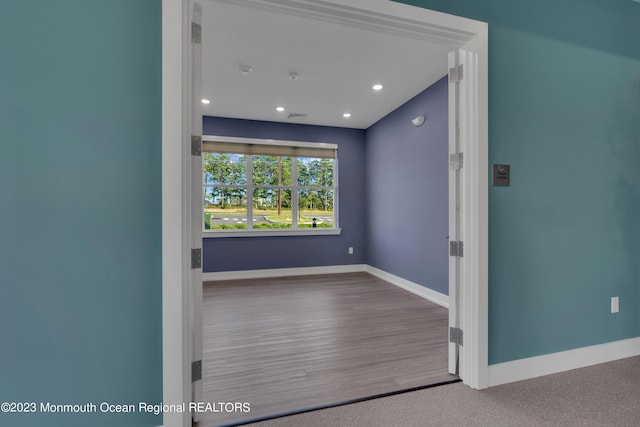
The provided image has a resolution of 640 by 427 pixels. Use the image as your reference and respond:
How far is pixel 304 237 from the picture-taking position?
5.28 meters

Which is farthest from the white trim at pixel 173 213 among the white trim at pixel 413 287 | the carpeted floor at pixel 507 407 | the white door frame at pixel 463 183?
the white trim at pixel 413 287

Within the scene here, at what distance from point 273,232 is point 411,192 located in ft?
7.99

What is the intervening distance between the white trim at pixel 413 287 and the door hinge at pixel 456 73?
2524 millimetres

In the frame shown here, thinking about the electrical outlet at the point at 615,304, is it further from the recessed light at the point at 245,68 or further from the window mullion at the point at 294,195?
the window mullion at the point at 294,195

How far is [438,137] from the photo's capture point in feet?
11.8

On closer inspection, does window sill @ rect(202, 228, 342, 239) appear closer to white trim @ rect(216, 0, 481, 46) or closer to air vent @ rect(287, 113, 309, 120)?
air vent @ rect(287, 113, 309, 120)

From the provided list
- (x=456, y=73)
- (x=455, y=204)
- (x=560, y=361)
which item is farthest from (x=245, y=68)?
(x=560, y=361)

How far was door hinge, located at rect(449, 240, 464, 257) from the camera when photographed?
190cm

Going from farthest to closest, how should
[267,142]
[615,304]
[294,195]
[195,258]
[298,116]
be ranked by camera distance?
[294,195]
[267,142]
[298,116]
[615,304]
[195,258]

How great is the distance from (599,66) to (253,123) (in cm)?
Result: 437

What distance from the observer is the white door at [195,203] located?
144cm

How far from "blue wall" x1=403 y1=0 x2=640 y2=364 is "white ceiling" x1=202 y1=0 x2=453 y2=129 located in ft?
2.29

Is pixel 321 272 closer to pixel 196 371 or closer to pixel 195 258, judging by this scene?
pixel 196 371

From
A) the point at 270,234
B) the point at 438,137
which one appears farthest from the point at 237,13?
the point at 270,234
